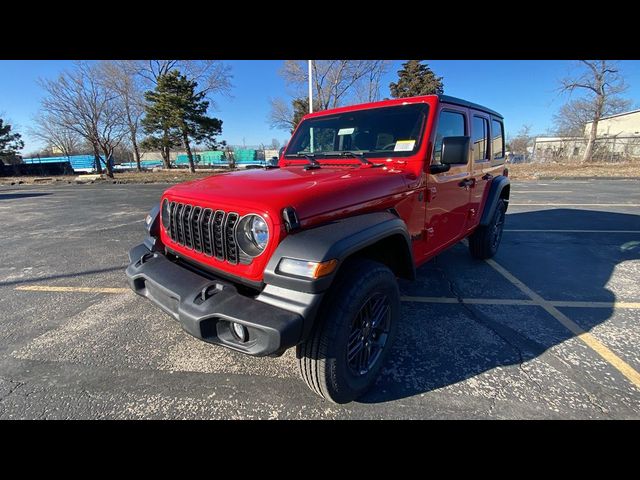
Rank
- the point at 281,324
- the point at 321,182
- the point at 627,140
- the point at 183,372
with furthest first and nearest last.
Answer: the point at 627,140 → the point at 183,372 → the point at 321,182 → the point at 281,324

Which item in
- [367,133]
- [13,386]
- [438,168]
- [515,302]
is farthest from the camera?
[515,302]

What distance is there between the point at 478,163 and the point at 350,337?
301 centimetres

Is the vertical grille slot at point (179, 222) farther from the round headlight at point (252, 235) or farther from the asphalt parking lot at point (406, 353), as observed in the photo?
the asphalt parking lot at point (406, 353)

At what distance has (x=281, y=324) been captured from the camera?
1520 millimetres

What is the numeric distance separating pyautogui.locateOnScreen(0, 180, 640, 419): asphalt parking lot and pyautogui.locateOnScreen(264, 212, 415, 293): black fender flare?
3.02 ft

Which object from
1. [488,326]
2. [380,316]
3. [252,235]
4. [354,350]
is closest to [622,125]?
[488,326]

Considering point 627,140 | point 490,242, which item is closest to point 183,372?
point 490,242

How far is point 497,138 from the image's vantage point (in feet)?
14.9

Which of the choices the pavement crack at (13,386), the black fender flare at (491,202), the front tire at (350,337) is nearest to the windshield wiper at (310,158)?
the front tire at (350,337)

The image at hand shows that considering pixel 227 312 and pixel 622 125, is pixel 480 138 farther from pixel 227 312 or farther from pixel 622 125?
pixel 622 125

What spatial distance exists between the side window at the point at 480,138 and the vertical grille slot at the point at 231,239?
3052 millimetres
